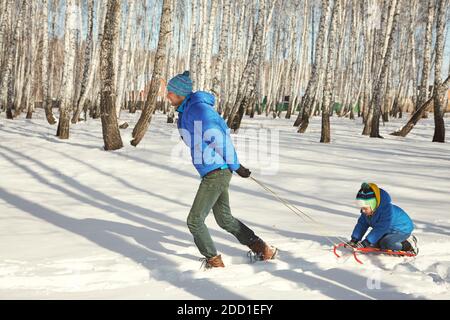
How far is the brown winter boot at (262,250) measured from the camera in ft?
12.4

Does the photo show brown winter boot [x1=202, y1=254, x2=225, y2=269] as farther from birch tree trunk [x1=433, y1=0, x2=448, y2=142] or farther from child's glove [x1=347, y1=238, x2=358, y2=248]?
birch tree trunk [x1=433, y1=0, x2=448, y2=142]

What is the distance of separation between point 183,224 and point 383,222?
220 cm

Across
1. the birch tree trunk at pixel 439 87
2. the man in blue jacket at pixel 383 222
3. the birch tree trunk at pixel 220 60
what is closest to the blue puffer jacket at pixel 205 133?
the man in blue jacket at pixel 383 222

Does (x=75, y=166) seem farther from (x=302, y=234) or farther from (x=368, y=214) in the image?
(x=368, y=214)

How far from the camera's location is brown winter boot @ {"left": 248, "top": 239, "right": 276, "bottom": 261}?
12.4 ft

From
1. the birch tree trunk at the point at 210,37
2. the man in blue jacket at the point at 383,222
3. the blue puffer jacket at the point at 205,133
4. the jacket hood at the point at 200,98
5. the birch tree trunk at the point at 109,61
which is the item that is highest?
the birch tree trunk at the point at 210,37

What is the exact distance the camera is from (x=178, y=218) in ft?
17.8

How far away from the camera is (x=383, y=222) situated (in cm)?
396

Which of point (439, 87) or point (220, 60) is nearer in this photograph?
point (439, 87)

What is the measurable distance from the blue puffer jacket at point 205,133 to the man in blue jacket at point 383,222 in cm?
123

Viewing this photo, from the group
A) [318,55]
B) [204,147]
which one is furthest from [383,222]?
[318,55]

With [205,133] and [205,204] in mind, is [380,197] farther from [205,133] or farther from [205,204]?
[205,133]

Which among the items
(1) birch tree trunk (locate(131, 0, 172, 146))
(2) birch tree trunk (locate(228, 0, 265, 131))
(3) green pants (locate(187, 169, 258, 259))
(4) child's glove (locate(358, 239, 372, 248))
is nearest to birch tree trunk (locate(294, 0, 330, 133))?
(2) birch tree trunk (locate(228, 0, 265, 131))

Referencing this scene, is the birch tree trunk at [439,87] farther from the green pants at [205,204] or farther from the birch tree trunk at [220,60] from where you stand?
the green pants at [205,204]
